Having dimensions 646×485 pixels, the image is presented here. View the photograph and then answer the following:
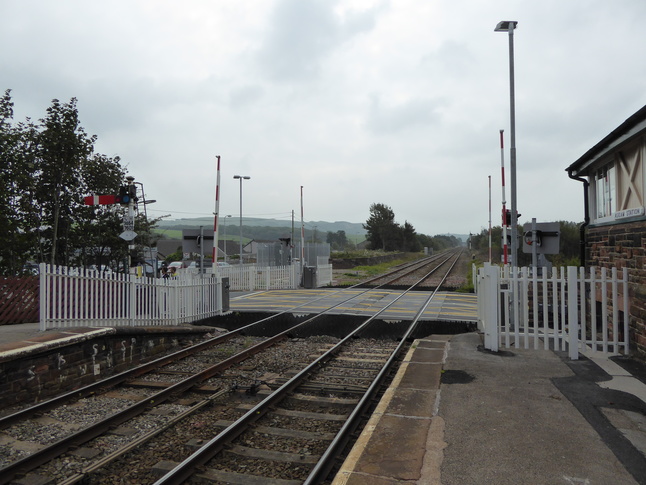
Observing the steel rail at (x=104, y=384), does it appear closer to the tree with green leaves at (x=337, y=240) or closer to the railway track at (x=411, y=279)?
the railway track at (x=411, y=279)

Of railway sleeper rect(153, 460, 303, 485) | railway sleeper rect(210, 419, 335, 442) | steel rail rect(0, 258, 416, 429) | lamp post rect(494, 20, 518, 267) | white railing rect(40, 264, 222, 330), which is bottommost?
railway sleeper rect(153, 460, 303, 485)

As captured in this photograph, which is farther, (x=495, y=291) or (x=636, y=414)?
(x=495, y=291)

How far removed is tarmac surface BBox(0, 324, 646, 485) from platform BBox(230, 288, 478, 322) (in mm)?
5756

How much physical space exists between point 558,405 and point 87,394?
19.9 feet

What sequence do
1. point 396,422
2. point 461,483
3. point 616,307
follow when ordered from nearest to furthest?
point 461,483 < point 396,422 < point 616,307

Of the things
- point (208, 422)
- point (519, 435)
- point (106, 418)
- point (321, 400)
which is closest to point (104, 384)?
point (106, 418)

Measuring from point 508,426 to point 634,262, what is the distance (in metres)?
3.93

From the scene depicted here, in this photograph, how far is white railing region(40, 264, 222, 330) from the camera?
8.34 metres

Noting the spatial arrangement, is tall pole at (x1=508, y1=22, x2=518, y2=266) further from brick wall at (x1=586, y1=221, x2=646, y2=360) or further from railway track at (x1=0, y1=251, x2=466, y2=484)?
railway track at (x1=0, y1=251, x2=466, y2=484)

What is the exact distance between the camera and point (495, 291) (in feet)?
23.3

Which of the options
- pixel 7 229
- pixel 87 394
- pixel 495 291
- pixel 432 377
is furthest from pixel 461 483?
pixel 7 229

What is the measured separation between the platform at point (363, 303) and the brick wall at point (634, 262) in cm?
484

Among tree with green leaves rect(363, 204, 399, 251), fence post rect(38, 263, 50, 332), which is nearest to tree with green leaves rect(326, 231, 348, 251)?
tree with green leaves rect(363, 204, 399, 251)

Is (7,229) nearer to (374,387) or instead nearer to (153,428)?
(153,428)
